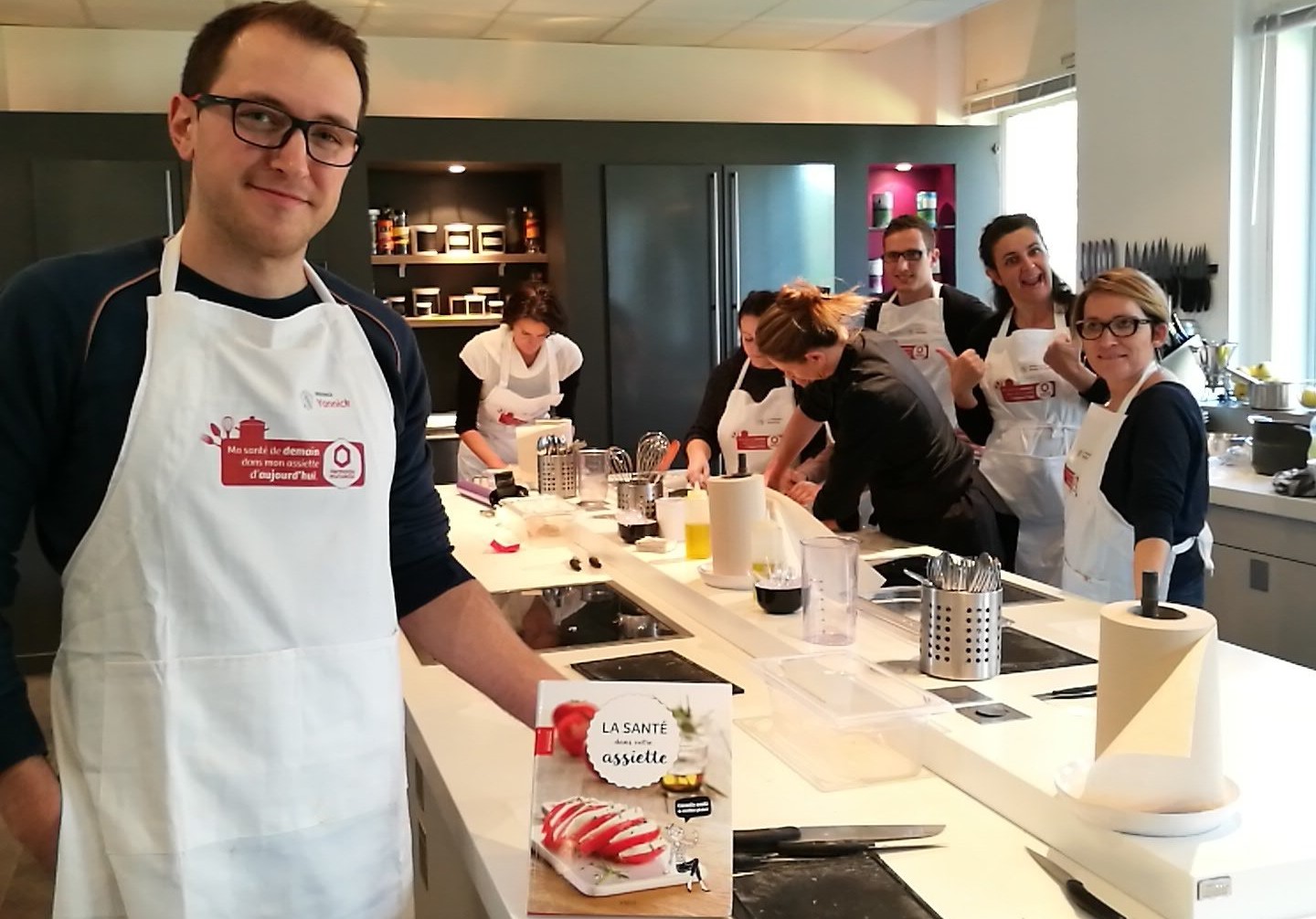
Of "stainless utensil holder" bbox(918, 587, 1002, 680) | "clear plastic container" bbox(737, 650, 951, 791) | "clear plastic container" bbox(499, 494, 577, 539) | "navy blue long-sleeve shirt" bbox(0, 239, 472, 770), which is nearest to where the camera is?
"navy blue long-sleeve shirt" bbox(0, 239, 472, 770)

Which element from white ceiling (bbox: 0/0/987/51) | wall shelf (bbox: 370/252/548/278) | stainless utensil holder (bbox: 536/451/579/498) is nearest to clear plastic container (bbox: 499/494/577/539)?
stainless utensil holder (bbox: 536/451/579/498)

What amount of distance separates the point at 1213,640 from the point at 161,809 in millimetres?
995

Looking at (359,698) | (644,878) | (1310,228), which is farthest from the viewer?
(1310,228)

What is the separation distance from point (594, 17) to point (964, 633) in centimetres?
419

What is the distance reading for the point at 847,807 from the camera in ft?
4.43

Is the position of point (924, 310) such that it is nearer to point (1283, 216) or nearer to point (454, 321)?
point (1283, 216)

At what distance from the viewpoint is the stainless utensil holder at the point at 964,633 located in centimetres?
160

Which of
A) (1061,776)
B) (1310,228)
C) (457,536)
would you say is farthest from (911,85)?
(1061,776)

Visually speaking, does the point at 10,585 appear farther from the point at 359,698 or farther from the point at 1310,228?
the point at 1310,228

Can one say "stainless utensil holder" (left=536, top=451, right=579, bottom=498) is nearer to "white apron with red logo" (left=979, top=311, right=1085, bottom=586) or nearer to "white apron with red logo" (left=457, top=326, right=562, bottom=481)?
"white apron with red logo" (left=457, top=326, right=562, bottom=481)

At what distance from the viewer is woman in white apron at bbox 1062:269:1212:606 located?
7.30 ft

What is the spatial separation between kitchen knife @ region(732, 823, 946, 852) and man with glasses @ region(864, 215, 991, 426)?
2571 millimetres

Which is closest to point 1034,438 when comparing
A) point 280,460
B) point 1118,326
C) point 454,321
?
point 1118,326

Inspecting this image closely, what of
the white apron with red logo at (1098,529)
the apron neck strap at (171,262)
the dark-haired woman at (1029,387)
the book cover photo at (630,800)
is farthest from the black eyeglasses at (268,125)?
the dark-haired woman at (1029,387)
